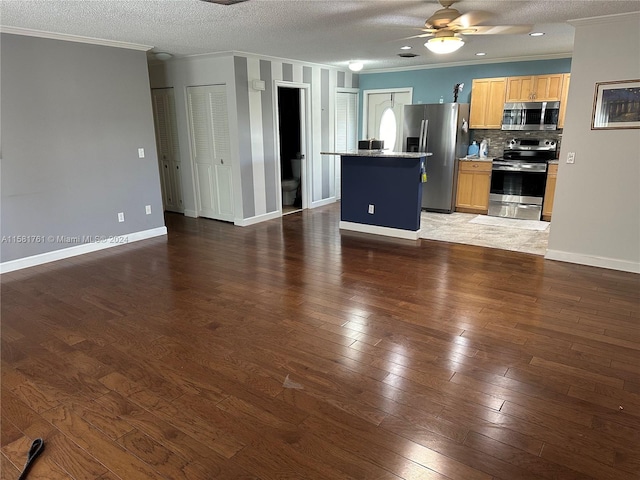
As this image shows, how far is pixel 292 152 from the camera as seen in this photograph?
757 cm

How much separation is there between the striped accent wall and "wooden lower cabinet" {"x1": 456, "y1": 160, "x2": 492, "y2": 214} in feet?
7.79

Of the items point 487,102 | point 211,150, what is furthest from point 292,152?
point 487,102

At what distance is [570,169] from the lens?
4293 millimetres

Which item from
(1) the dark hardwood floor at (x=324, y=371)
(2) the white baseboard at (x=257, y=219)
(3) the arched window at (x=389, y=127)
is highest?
(3) the arched window at (x=389, y=127)

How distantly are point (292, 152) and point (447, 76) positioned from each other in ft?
9.59

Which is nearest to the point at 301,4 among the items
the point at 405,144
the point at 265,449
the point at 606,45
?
the point at 606,45

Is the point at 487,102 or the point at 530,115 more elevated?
the point at 487,102

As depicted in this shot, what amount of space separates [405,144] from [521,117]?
1769 mm

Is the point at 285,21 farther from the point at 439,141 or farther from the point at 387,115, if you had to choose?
the point at 387,115

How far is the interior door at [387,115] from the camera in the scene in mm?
7598

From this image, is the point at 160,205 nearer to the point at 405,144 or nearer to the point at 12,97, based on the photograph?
the point at 12,97

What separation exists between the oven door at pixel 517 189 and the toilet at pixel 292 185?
326 centimetres

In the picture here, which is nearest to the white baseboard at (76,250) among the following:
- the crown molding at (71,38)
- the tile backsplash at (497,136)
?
the crown molding at (71,38)

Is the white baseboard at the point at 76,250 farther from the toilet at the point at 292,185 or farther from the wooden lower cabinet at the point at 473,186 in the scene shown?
the wooden lower cabinet at the point at 473,186
